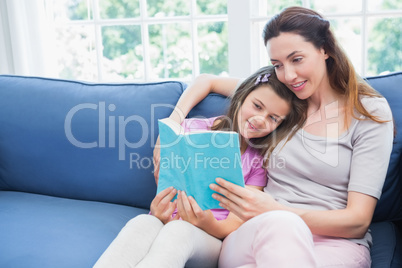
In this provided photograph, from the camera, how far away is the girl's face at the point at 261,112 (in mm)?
1441

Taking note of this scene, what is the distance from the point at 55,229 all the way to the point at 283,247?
83cm

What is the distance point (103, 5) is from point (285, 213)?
6.43ft

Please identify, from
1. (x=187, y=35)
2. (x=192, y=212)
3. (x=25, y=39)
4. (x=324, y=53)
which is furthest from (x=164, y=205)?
(x=25, y=39)

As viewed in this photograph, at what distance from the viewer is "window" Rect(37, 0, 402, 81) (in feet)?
7.22

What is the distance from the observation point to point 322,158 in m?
1.35

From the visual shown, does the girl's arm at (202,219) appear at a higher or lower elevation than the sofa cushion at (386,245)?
higher

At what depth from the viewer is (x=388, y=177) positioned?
149 centimetres

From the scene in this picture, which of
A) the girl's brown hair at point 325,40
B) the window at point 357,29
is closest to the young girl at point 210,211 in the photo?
the girl's brown hair at point 325,40

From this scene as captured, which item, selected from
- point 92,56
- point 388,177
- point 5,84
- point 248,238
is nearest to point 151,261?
point 248,238

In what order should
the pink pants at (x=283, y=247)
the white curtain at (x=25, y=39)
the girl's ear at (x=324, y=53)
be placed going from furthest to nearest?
the white curtain at (x=25, y=39) < the girl's ear at (x=324, y=53) < the pink pants at (x=283, y=247)

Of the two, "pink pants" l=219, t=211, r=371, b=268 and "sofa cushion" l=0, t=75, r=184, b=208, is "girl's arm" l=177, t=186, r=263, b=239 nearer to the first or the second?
"pink pants" l=219, t=211, r=371, b=268

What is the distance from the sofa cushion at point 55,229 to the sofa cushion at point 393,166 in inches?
33.8

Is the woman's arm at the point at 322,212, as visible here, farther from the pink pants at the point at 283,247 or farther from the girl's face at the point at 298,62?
the girl's face at the point at 298,62

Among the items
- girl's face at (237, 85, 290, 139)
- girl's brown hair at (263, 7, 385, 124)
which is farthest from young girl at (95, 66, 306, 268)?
girl's brown hair at (263, 7, 385, 124)
